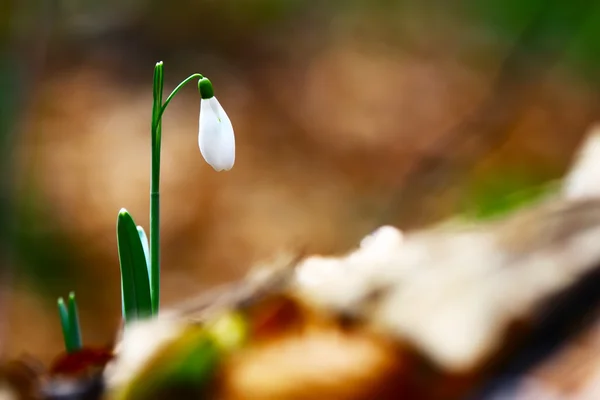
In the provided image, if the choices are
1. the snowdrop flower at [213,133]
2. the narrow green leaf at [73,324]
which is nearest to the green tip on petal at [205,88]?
the snowdrop flower at [213,133]

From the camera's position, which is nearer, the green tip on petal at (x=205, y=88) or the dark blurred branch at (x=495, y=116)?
the green tip on petal at (x=205, y=88)

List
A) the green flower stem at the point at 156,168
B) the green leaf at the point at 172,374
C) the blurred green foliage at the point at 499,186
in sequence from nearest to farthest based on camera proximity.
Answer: the green leaf at the point at 172,374 < the green flower stem at the point at 156,168 < the blurred green foliage at the point at 499,186

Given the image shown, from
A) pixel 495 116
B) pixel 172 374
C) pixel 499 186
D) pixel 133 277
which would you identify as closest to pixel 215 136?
pixel 133 277

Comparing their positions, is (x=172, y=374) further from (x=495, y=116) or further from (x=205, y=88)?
(x=495, y=116)

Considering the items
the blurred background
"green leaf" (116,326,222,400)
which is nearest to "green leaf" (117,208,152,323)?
"green leaf" (116,326,222,400)

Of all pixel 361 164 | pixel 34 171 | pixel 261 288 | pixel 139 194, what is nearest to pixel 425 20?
pixel 361 164

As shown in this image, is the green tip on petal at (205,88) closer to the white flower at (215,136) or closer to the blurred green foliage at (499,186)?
the white flower at (215,136)

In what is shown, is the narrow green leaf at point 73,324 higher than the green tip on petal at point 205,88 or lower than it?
lower

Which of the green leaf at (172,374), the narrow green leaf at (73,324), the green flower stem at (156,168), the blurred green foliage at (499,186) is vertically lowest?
the green leaf at (172,374)
